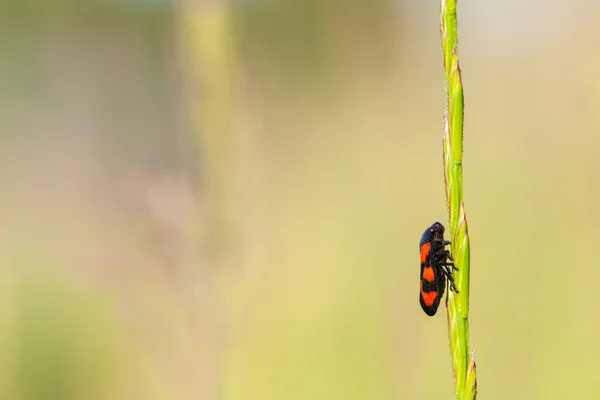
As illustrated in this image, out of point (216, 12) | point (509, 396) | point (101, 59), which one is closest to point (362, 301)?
point (509, 396)

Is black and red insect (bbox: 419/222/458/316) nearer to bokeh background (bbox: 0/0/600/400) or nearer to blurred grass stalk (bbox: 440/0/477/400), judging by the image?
bokeh background (bbox: 0/0/600/400)

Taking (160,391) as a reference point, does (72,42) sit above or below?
above

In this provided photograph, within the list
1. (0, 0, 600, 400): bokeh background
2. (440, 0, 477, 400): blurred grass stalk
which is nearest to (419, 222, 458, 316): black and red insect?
A: (0, 0, 600, 400): bokeh background

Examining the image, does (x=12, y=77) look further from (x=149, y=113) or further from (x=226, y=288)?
(x=226, y=288)

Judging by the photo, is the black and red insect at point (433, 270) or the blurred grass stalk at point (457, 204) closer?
the blurred grass stalk at point (457, 204)

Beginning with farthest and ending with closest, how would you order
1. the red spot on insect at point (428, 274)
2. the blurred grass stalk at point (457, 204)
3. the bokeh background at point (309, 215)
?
the red spot on insect at point (428, 274) < the bokeh background at point (309, 215) < the blurred grass stalk at point (457, 204)

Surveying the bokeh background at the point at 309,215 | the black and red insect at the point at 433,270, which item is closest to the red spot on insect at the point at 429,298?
the black and red insect at the point at 433,270

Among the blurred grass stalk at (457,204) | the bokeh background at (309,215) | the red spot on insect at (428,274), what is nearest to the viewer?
the blurred grass stalk at (457,204)

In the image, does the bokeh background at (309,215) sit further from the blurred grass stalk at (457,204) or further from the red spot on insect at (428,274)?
the blurred grass stalk at (457,204)
